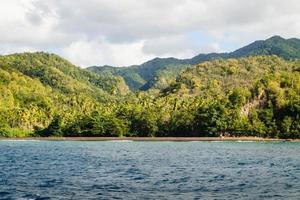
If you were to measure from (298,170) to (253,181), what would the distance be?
17.9 m

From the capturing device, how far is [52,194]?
164ft

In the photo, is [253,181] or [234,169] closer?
[253,181]

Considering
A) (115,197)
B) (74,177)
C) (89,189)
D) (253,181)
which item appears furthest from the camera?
(74,177)

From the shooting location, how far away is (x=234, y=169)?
78.4 metres

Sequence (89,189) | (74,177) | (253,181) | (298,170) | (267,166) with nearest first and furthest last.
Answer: (89,189)
(253,181)
(74,177)
(298,170)
(267,166)

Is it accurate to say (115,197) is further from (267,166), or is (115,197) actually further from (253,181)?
(267,166)

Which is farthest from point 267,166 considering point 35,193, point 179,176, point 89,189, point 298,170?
point 35,193

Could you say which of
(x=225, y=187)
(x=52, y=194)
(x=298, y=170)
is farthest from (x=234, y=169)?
(x=52, y=194)

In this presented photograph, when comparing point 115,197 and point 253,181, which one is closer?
point 115,197

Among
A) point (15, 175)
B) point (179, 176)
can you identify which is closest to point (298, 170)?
point (179, 176)

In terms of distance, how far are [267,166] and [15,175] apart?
40093 mm

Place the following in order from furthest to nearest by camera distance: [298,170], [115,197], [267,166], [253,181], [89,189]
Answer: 1. [267,166]
2. [298,170]
3. [253,181]
4. [89,189]
5. [115,197]

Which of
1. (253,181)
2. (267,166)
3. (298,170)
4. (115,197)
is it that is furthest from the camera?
(267,166)

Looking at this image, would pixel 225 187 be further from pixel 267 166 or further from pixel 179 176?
pixel 267 166
